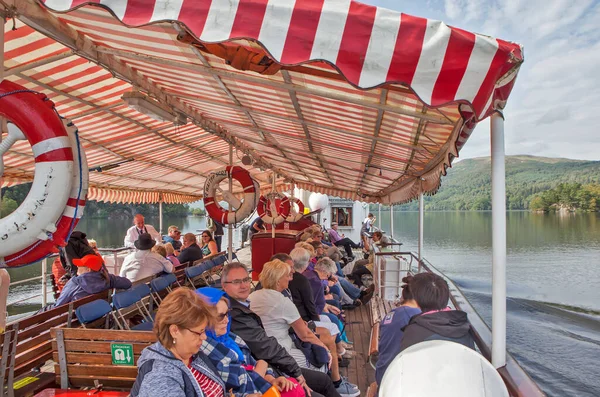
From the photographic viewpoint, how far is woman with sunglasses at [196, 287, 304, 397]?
A: 6.65 ft

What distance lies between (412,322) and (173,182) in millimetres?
9008

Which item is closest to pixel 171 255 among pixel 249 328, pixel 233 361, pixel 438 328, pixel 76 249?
pixel 76 249

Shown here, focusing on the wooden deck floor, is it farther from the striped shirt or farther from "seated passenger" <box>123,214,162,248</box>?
"seated passenger" <box>123,214,162,248</box>

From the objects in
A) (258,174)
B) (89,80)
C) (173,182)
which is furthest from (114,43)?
(258,174)

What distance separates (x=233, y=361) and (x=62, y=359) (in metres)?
0.91

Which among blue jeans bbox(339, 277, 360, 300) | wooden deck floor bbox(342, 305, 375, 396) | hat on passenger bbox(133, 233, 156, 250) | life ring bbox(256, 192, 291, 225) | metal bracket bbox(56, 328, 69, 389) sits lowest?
wooden deck floor bbox(342, 305, 375, 396)

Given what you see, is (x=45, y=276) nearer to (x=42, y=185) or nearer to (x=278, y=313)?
(x=278, y=313)

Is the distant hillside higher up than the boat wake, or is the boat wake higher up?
the distant hillside

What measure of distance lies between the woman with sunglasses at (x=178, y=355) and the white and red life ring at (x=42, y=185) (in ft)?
1.68

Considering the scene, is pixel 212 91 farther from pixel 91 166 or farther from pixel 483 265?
pixel 483 265

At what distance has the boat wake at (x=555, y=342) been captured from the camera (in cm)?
947

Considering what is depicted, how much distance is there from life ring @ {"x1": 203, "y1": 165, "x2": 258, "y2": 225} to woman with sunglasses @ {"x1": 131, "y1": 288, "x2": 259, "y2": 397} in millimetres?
4410

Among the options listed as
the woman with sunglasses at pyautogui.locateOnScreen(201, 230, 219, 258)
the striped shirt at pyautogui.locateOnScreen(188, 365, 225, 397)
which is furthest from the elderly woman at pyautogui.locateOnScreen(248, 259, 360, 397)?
the woman with sunglasses at pyautogui.locateOnScreen(201, 230, 219, 258)

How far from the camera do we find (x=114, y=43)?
2758mm
